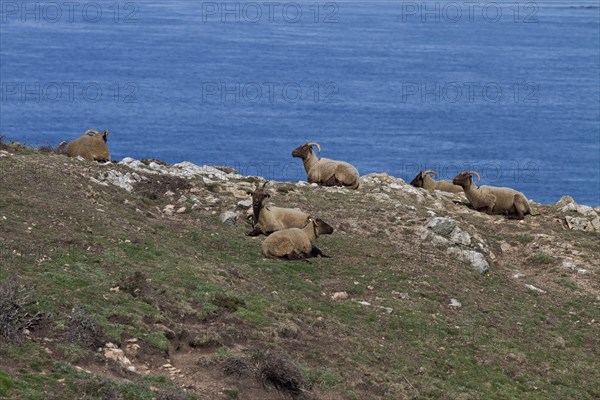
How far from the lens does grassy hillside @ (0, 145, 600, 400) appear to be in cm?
1775

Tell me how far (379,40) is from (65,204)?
176 metres

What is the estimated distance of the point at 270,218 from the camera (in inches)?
1064

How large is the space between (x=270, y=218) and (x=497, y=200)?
980cm

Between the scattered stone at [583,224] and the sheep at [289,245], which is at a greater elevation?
the sheep at [289,245]

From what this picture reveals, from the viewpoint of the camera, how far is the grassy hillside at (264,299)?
1775 centimetres

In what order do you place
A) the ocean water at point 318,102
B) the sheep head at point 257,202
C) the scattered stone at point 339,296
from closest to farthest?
1. the scattered stone at point 339,296
2. the sheep head at point 257,202
3. the ocean water at point 318,102

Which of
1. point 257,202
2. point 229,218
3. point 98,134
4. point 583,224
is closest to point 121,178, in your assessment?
point 229,218

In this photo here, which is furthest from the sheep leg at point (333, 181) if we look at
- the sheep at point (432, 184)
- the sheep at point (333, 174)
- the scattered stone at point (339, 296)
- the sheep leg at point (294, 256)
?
the scattered stone at point (339, 296)

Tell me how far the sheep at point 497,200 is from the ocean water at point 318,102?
5634cm

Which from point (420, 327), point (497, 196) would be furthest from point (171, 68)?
point (420, 327)

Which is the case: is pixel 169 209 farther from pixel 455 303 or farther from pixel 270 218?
pixel 455 303

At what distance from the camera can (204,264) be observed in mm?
23594

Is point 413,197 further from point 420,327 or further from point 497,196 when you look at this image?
point 420,327

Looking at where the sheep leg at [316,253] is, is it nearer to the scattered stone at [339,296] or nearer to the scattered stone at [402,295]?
the scattered stone at [339,296]
